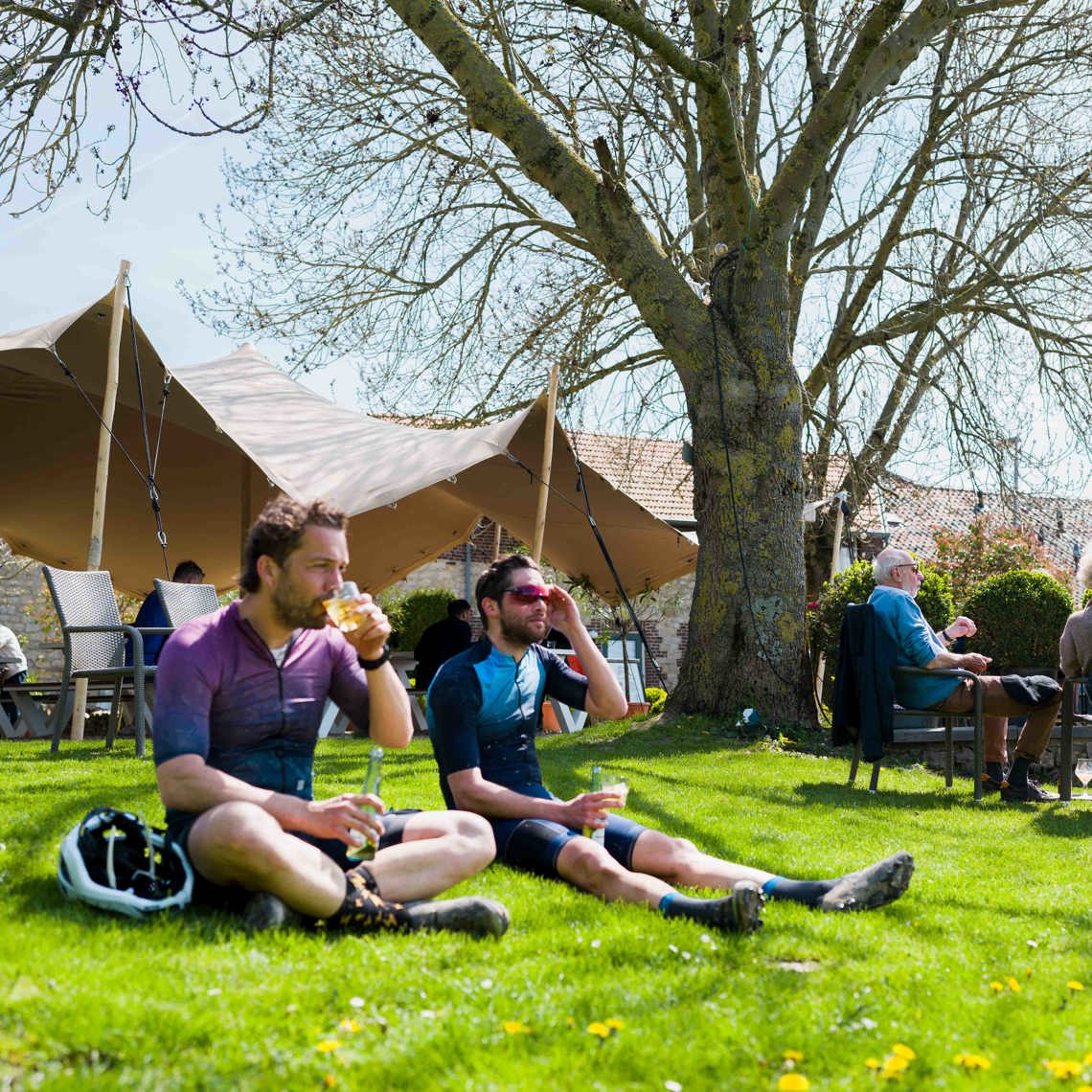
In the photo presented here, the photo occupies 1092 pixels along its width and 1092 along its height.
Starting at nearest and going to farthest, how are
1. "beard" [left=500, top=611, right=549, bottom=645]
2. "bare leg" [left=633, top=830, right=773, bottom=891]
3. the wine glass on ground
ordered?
1. "bare leg" [left=633, top=830, right=773, bottom=891]
2. "beard" [left=500, top=611, right=549, bottom=645]
3. the wine glass on ground

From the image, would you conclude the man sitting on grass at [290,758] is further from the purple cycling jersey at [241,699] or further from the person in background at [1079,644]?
the person in background at [1079,644]

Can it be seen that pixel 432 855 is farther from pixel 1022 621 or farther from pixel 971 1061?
pixel 1022 621

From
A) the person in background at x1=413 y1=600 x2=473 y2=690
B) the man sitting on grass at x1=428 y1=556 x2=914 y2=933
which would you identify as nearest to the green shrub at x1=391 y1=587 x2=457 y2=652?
the person in background at x1=413 y1=600 x2=473 y2=690

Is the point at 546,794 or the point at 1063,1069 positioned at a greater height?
the point at 546,794

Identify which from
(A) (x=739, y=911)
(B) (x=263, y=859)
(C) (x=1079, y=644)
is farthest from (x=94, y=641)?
(C) (x=1079, y=644)

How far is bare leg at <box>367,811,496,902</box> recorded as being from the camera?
10.7ft

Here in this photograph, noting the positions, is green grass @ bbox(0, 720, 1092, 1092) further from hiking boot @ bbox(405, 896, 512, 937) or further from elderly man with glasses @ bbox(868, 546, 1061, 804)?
elderly man with glasses @ bbox(868, 546, 1061, 804)

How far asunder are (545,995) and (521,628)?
1.54 metres

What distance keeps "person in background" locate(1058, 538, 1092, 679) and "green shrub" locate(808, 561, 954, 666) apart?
389 centimetres

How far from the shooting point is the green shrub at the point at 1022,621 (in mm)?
10805

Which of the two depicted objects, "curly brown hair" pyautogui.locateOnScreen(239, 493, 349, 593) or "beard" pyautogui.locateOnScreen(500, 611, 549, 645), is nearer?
"curly brown hair" pyautogui.locateOnScreen(239, 493, 349, 593)

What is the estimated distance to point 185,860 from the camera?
3.09 meters

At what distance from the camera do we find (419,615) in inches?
723

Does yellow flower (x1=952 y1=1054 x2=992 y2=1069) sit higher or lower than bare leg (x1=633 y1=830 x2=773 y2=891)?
lower
